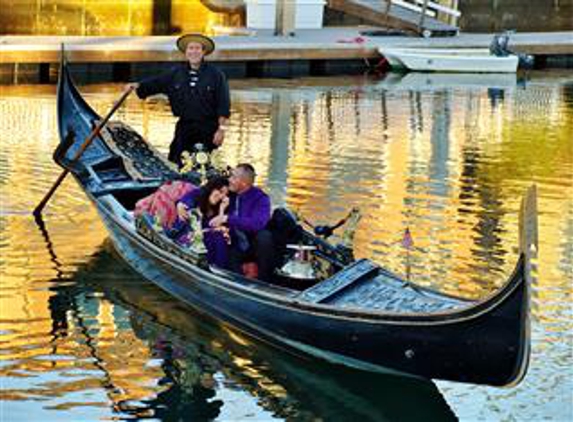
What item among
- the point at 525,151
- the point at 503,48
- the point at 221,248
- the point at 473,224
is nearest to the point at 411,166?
the point at 525,151

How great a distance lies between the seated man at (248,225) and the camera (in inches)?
431

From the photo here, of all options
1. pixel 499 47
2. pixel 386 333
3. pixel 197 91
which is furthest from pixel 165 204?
pixel 499 47

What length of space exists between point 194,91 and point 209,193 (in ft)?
7.92

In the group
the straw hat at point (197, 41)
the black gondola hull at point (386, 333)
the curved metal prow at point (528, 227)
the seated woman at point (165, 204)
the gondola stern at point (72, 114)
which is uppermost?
the straw hat at point (197, 41)

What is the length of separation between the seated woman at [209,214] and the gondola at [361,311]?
0.16m

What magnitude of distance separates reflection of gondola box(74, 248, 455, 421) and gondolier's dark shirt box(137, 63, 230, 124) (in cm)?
258

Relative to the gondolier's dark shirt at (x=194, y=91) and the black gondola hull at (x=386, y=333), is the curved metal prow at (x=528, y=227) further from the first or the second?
the gondolier's dark shirt at (x=194, y=91)

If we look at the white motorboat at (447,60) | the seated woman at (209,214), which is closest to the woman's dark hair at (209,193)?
the seated woman at (209,214)

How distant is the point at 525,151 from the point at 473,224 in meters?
5.51

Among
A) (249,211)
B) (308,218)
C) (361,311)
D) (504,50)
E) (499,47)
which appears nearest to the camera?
(361,311)

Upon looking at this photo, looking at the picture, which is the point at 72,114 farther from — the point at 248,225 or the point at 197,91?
the point at 248,225

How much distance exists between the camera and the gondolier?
13.6 metres

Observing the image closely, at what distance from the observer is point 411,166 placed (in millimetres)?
18844

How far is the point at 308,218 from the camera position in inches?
597
